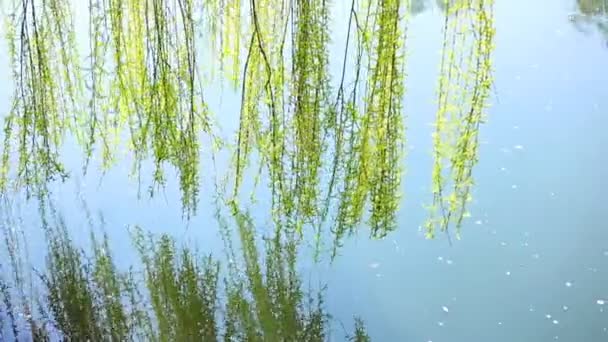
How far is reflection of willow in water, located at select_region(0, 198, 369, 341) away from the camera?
2080 mm

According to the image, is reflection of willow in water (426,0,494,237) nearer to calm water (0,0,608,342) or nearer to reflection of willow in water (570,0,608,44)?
calm water (0,0,608,342)

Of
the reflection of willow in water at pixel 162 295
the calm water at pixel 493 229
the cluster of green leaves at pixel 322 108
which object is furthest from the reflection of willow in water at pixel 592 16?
the cluster of green leaves at pixel 322 108

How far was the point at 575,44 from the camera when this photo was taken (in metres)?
3.66

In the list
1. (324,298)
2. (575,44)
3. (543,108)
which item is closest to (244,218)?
(324,298)

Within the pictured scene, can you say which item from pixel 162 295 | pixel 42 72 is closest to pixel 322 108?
pixel 42 72

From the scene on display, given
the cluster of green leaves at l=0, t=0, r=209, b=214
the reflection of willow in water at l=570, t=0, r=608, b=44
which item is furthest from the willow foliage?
the reflection of willow in water at l=570, t=0, r=608, b=44

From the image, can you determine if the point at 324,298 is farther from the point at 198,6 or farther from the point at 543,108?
the point at 543,108

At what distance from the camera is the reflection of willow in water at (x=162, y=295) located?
6.82 feet

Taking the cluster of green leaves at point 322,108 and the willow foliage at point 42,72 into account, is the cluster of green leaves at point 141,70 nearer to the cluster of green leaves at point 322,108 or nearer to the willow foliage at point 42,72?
the willow foliage at point 42,72

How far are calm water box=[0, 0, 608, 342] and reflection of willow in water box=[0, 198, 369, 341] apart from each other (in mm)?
55

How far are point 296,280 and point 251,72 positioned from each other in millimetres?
869

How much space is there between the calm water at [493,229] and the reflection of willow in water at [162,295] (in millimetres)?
55

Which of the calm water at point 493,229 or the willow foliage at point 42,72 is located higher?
the willow foliage at point 42,72

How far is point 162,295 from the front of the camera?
7.25ft
